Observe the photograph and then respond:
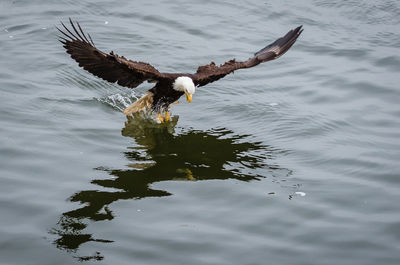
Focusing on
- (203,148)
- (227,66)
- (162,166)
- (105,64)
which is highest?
(227,66)

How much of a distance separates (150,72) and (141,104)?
1.04m

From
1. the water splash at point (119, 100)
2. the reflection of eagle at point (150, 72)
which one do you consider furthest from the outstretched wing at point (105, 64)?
the water splash at point (119, 100)

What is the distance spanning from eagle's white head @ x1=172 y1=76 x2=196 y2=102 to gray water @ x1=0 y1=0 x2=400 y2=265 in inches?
19.9

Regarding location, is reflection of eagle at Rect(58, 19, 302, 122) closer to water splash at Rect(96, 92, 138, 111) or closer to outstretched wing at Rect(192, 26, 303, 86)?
outstretched wing at Rect(192, 26, 303, 86)

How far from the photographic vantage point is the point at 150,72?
748cm

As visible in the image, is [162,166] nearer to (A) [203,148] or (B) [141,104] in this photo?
(A) [203,148]

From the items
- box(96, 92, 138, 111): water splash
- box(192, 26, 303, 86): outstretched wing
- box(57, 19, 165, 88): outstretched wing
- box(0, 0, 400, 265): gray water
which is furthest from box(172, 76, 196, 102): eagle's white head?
box(96, 92, 138, 111): water splash

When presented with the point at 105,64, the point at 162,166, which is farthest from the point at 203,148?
the point at 105,64

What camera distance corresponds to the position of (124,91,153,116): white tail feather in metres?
8.34

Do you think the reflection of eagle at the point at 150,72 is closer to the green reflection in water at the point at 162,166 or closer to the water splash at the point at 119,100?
the green reflection in water at the point at 162,166

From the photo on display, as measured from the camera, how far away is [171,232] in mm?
5719

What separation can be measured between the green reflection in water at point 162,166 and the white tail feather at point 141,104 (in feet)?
0.43

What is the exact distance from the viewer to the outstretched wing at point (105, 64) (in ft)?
22.7

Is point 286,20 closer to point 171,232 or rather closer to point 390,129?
point 390,129
